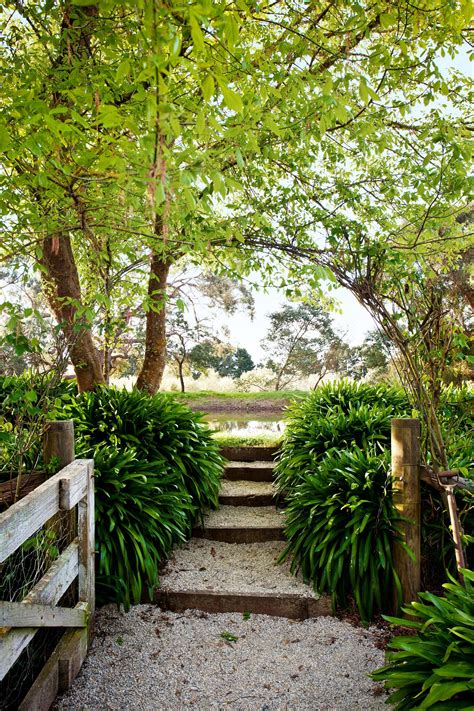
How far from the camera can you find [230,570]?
374 cm

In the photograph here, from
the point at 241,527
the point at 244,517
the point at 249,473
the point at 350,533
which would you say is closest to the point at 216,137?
the point at 350,533

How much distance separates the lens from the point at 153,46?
1273mm

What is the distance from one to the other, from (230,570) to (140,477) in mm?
909

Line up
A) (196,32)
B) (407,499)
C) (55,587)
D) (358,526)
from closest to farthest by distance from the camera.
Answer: (196,32) < (55,587) < (407,499) < (358,526)

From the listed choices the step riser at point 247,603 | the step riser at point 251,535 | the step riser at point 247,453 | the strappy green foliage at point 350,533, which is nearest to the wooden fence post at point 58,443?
the step riser at point 247,603

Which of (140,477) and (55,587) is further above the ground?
(140,477)

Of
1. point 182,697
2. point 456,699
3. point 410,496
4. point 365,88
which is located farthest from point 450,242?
point 182,697

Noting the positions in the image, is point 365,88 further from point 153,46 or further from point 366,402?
point 366,402

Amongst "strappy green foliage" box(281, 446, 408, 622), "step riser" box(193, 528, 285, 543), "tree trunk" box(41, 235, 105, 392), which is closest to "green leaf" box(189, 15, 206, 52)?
"strappy green foliage" box(281, 446, 408, 622)

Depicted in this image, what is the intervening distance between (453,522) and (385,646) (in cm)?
79

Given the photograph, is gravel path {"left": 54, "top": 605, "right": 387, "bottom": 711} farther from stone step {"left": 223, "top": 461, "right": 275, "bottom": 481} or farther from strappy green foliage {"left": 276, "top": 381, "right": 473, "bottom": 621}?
→ stone step {"left": 223, "top": 461, "right": 275, "bottom": 481}

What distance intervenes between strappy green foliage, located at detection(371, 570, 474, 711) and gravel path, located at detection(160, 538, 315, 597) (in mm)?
1190

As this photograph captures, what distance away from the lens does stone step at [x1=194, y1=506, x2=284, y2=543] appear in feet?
13.9

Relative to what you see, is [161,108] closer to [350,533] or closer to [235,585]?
[350,533]
